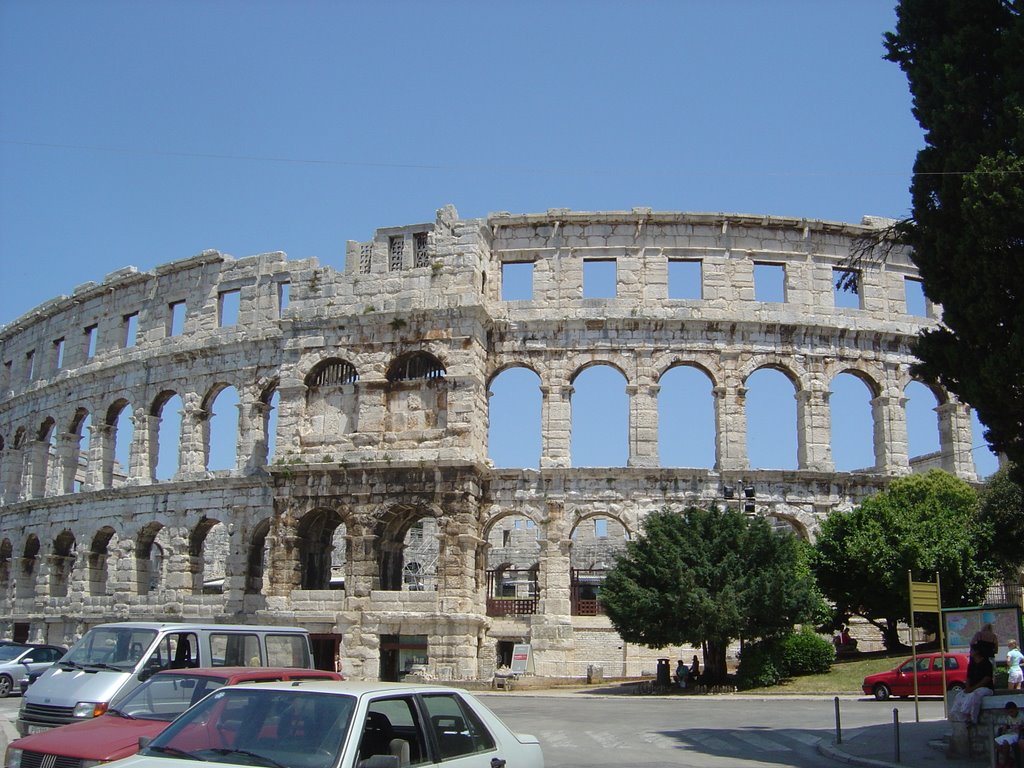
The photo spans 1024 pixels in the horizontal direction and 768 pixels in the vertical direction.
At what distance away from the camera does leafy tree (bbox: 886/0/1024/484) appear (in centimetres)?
1316

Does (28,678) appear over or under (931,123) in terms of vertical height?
under

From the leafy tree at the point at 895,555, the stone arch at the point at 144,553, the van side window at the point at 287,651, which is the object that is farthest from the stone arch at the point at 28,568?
the van side window at the point at 287,651

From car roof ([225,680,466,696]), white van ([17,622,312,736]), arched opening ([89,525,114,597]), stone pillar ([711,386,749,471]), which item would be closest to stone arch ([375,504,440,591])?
stone pillar ([711,386,749,471])

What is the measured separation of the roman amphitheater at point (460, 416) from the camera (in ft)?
91.2

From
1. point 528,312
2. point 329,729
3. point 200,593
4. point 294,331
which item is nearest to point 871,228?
point 528,312

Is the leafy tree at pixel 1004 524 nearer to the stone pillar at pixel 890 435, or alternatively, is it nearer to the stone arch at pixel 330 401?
the stone pillar at pixel 890 435

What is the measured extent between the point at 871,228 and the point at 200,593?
2337cm

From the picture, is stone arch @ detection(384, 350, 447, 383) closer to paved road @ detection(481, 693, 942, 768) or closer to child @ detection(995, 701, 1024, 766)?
paved road @ detection(481, 693, 942, 768)

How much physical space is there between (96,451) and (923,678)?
2703cm

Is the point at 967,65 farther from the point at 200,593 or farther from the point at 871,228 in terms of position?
the point at 200,593

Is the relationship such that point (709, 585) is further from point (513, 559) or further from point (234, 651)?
point (513, 559)

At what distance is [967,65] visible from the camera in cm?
1418

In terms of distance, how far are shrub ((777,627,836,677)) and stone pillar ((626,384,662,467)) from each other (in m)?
6.36

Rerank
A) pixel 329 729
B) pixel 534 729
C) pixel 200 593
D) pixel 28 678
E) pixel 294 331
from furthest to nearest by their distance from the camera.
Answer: pixel 200 593, pixel 294 331, pixel 28 678, pixel 534 729, pixel 329 729
